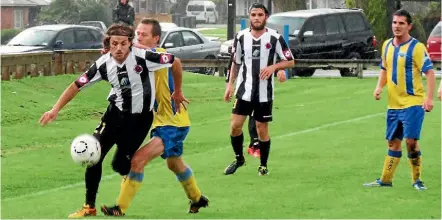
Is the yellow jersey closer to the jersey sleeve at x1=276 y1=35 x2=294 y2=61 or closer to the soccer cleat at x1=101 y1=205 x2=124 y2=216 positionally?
the soccer cleat at x1=101 y1=205 x2=124 y2=216

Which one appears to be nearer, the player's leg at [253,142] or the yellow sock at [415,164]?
the yellow sock at [415,164]

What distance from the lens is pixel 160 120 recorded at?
11078 mm

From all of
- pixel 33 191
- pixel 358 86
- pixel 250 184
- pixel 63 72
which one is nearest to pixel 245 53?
pixel 250 184

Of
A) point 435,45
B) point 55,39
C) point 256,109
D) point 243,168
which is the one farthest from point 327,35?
point 256,109

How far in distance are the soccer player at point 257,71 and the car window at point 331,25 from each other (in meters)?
21.2

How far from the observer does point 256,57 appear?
14023mm

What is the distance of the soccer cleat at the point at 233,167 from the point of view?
1416 cm

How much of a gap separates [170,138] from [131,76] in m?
0.76

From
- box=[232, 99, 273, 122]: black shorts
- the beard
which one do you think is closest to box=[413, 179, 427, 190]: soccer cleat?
box=[232, 99, 273, 122]: black shorts

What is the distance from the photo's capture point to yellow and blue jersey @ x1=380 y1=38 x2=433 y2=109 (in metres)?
12.5

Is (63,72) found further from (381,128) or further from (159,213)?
(159,213)

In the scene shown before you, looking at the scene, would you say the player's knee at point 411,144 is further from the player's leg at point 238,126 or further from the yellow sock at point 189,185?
the yellow sock at point 189,185

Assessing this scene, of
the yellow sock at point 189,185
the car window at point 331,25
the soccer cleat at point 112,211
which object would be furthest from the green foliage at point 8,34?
the soccer cleat at point 112,211

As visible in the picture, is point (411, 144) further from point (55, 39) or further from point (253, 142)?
point (55, 39)
